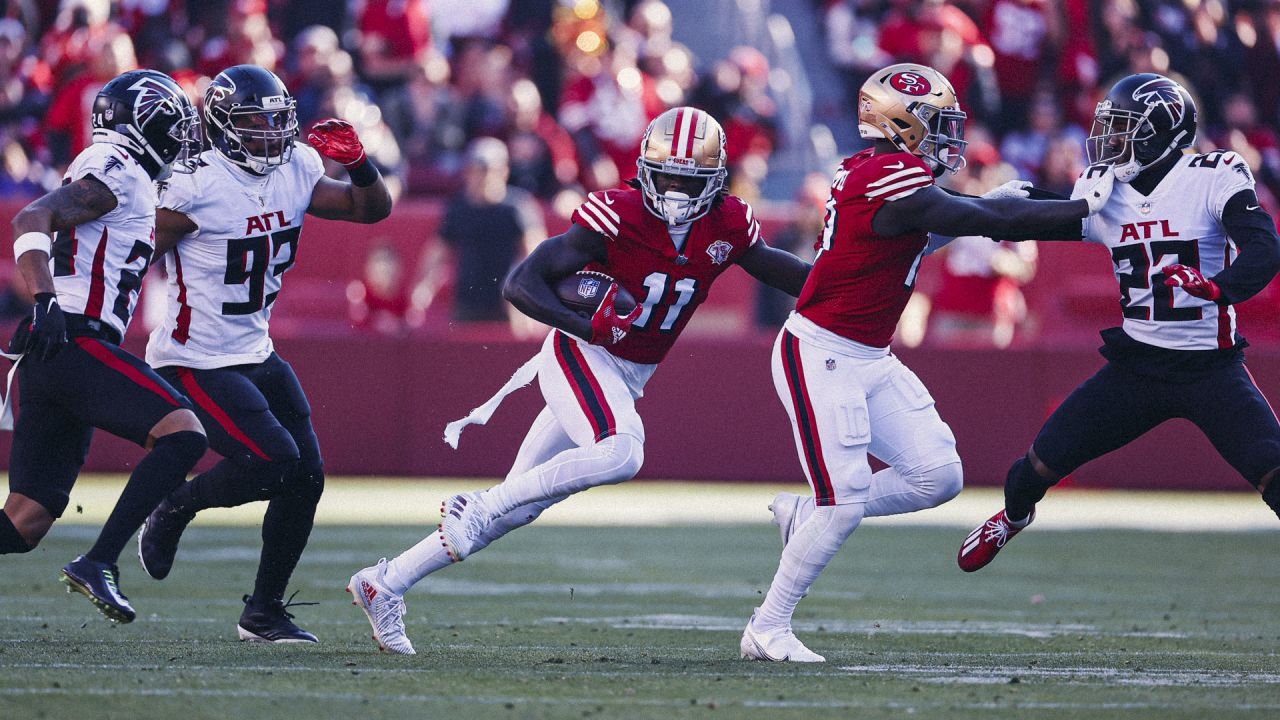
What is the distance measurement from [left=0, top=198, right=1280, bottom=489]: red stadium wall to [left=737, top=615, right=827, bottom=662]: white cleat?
7179 mm

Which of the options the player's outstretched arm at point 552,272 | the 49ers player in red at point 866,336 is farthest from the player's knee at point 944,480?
the player's outstretched arm at point 552,272

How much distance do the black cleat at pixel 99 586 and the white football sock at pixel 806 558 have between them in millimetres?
2081

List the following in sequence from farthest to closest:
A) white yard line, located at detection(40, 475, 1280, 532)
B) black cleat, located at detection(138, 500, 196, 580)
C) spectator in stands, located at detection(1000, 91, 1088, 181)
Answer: spectator in stands, located at detection(1000, 91, 1088, 181)
white yard line, located at detection(40, 475, 1280, 532)
black cleat, located at detection(138, 500, 196, 580)

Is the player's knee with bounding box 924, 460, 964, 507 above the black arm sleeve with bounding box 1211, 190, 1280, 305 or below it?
below

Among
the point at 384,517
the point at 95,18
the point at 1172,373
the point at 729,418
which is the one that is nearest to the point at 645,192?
the point at 1172,373

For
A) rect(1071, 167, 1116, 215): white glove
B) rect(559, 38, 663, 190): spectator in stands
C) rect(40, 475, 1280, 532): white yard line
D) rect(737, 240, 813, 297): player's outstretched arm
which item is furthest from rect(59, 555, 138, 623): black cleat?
rect(559, 38, 663, 190): spectator in stands

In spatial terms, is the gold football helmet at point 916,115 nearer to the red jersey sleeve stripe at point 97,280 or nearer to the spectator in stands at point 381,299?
the red jersey sleeve stripe at point 97,280

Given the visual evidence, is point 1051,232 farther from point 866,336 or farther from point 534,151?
point 534,151

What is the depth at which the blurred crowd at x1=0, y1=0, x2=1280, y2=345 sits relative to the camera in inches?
547

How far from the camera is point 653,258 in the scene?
6.40m

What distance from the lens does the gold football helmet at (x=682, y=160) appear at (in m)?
6.23

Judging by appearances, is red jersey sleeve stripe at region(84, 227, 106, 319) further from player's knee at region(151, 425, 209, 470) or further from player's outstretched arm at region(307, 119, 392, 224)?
player's outstretched arm at region(307, 119, 392, 224)

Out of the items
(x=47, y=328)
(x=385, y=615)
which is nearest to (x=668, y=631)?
(x=385, y=615)

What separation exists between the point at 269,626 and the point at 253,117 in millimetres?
1813
